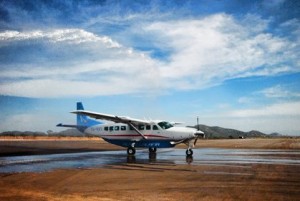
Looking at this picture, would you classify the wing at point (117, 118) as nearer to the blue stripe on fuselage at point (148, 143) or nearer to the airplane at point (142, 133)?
the airplane at point (142, 133)

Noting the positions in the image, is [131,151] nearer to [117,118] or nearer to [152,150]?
[152,150]

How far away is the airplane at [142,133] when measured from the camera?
1016 inches

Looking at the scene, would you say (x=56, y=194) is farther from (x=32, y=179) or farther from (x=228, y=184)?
(x=228, y=184)

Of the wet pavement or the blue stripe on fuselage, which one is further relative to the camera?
the blue stripe on fuselage

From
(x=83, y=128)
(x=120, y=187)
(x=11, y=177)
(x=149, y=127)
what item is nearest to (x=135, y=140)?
(x=149, y=127)

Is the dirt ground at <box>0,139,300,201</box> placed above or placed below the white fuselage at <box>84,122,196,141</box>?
below

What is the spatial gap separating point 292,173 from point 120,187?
889cm

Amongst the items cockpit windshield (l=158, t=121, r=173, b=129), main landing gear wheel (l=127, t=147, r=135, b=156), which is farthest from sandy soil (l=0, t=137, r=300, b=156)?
cockpit windshield (l=158, t=121, r=173, b=129)

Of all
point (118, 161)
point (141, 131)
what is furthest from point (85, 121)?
point (118, 161)

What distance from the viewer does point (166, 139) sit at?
26.7 metres

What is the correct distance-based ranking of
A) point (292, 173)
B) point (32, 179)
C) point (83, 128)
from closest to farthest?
point (32, 179)
point (292, 173)
point (83, 128)

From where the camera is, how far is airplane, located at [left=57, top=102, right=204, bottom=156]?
25.8 meters

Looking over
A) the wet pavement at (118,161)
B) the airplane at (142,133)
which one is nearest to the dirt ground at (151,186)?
the wet pavement at (118,161)

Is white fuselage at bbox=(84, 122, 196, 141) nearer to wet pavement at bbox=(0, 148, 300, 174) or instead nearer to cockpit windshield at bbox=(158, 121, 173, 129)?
cockpit windshield at bbox=(158, 121, 173, 129)
